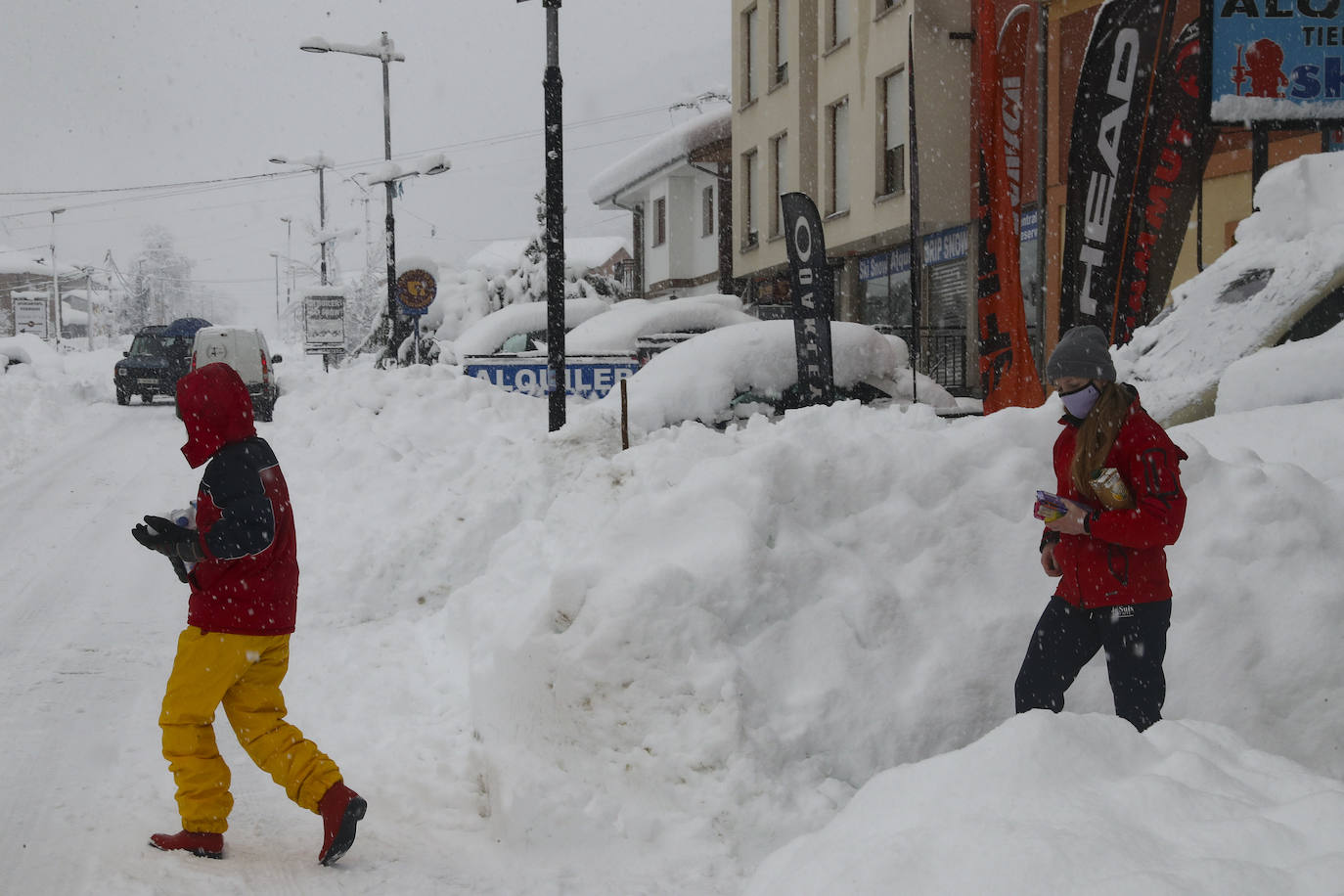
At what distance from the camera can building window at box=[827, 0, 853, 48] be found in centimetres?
2227

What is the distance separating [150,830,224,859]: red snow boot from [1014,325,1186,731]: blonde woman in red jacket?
9.30 feet

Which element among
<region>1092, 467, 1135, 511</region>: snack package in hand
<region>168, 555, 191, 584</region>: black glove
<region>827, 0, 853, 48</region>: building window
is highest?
<region>827, 0, 853, 48</region>: building window

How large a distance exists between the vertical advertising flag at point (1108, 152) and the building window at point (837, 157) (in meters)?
12.5

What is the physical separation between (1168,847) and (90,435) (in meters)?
18.5

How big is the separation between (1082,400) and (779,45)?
23.6 meters

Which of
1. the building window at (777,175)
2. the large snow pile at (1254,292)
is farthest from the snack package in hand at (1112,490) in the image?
the building window at (777,175)

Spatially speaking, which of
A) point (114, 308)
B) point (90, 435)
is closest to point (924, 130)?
point (90, 435)

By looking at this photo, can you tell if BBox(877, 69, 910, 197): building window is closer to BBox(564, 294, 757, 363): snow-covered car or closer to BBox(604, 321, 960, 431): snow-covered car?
BBox(564, 294, 757, 363): snow-covered car

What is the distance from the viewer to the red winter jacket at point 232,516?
358cm

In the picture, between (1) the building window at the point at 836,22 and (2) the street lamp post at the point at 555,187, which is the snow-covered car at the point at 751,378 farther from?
(1) the building window at the point at 836,22

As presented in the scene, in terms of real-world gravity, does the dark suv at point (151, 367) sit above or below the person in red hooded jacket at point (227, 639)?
above

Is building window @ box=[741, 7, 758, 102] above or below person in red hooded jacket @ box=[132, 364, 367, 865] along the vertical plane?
above

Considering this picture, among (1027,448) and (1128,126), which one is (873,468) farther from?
(1128,126)

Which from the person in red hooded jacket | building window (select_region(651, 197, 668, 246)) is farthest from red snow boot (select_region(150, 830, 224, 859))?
building window (select_region(651, 197, 668, 246))
